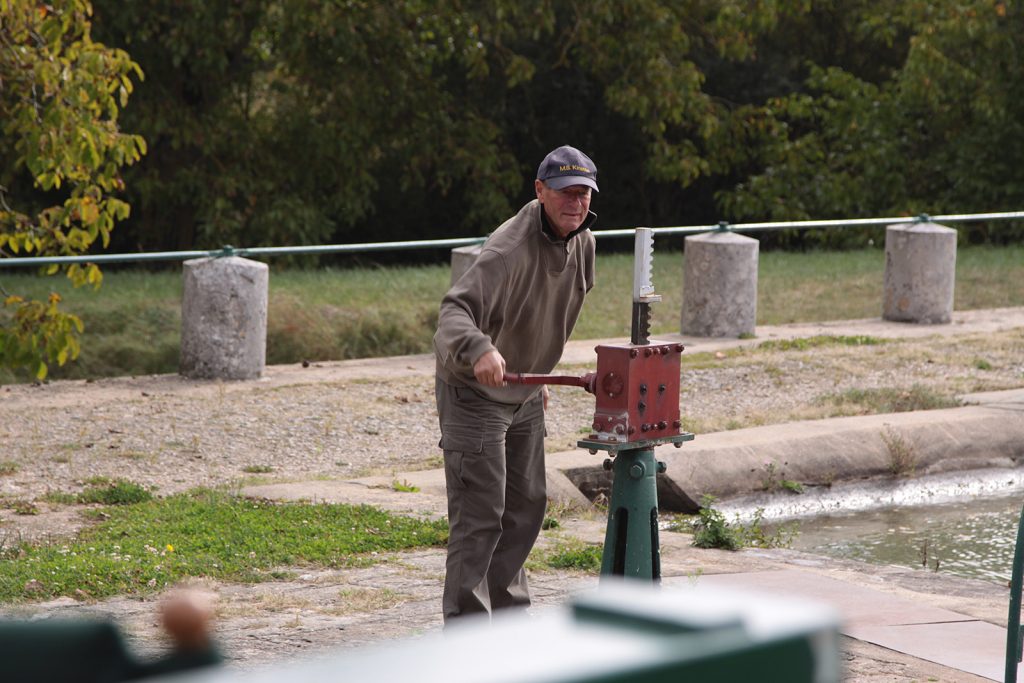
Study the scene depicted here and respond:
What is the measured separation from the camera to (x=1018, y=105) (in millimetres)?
22609

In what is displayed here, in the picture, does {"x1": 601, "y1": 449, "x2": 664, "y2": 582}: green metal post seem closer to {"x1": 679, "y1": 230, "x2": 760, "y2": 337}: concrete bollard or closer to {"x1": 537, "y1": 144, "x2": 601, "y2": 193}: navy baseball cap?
{"x1": 537, "y1": 144, "x2": 601, "y2": 193}: navy baseball cap

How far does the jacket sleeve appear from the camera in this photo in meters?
4.52

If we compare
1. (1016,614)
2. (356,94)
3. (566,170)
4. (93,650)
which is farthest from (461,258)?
(93,650)

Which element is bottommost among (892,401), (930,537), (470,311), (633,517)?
(930,537)

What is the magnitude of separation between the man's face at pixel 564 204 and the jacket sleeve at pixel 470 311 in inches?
9.1

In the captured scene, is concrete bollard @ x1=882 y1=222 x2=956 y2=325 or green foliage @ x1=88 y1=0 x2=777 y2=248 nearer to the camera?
concrete bollard @ x1=882 y1=222 x2=956 y2=325

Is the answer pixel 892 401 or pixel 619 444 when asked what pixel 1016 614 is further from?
pixel 892 401

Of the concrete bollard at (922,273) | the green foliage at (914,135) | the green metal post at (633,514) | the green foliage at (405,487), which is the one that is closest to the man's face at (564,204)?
the green metal post at (633,514)

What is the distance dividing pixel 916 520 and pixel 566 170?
431 centimetres

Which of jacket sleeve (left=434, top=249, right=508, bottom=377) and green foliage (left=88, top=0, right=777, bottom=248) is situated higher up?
green foliage (left=88, top=0, right=777, bottom=248)

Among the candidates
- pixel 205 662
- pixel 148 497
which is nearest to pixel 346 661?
pixel 205 662

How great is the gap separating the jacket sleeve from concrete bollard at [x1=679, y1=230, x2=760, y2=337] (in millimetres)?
8432

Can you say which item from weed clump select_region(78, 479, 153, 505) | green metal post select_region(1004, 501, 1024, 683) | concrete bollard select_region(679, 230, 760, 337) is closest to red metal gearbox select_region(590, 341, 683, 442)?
green metal post select_region(1004, 501, 1024, 683)

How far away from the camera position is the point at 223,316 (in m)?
10.7
